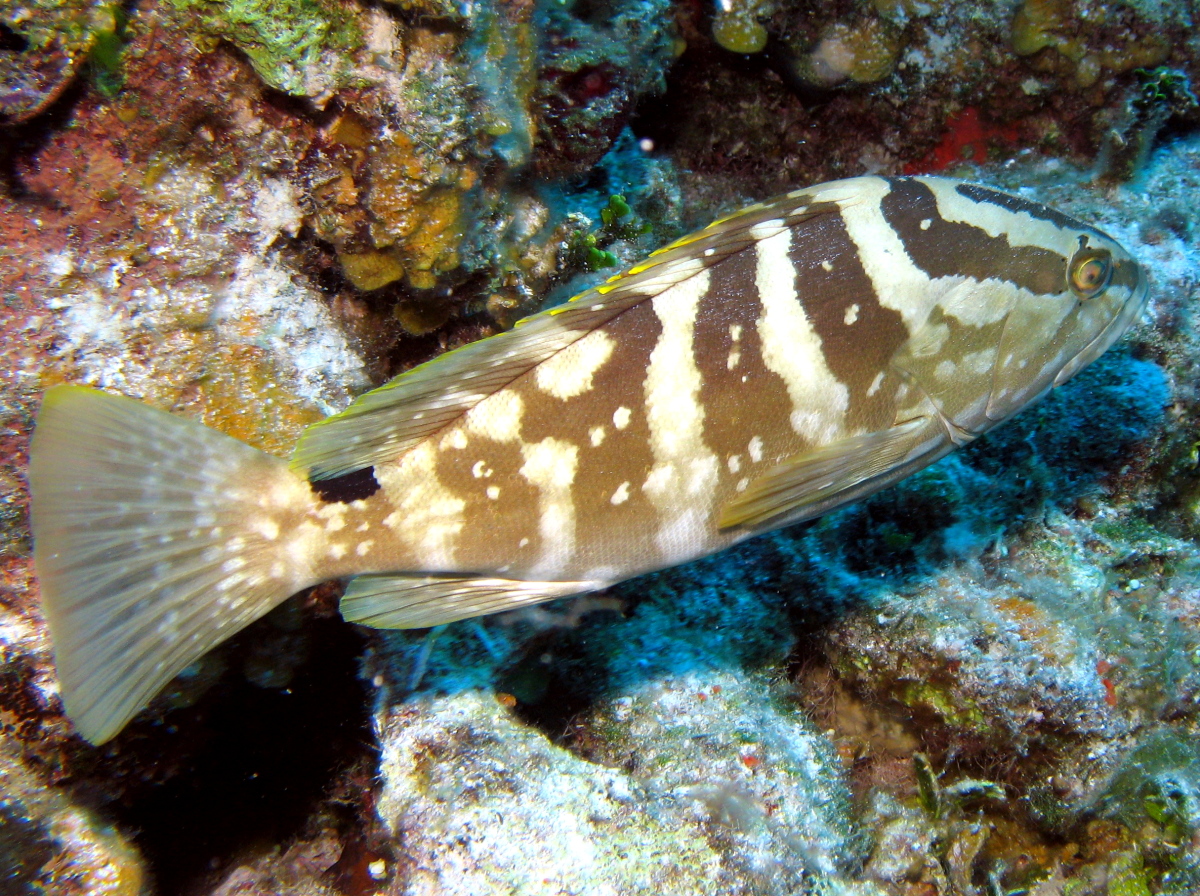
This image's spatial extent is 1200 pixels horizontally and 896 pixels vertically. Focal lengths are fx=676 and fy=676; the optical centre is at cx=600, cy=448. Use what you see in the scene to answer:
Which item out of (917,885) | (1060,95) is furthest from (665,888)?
(1060,95)

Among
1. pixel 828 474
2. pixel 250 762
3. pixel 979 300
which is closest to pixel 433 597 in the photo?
pixel 828 474

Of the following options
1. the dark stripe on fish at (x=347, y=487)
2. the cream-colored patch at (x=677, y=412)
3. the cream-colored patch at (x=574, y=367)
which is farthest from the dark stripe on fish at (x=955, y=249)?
the dark stripe on fish at (x=347, y=487)

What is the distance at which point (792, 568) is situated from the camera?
3977mm

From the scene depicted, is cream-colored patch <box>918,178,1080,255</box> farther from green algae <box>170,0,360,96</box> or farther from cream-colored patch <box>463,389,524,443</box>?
green algae <box>170,0,360,96</box>

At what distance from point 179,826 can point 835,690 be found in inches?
133

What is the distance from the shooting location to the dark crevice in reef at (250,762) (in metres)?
3.04

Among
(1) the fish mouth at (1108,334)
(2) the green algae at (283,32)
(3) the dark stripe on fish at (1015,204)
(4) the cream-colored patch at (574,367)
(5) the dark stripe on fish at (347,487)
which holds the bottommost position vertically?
(1) the fish mouth at (1108,334)

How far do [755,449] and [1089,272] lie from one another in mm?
1476

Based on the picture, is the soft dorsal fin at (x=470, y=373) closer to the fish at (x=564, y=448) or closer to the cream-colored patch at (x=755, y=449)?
the fish at (x=564, y=448)

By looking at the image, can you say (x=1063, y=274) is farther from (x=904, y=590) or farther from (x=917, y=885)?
(x=917, y=885)

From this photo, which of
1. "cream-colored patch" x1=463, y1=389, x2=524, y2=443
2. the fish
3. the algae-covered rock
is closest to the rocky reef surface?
the algae-covered rock

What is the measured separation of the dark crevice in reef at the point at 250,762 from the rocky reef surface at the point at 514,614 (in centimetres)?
2

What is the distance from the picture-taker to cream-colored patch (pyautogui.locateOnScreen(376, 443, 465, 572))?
2.41 m

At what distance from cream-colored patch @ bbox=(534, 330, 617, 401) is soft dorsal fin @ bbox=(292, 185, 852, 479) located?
0.03 m
